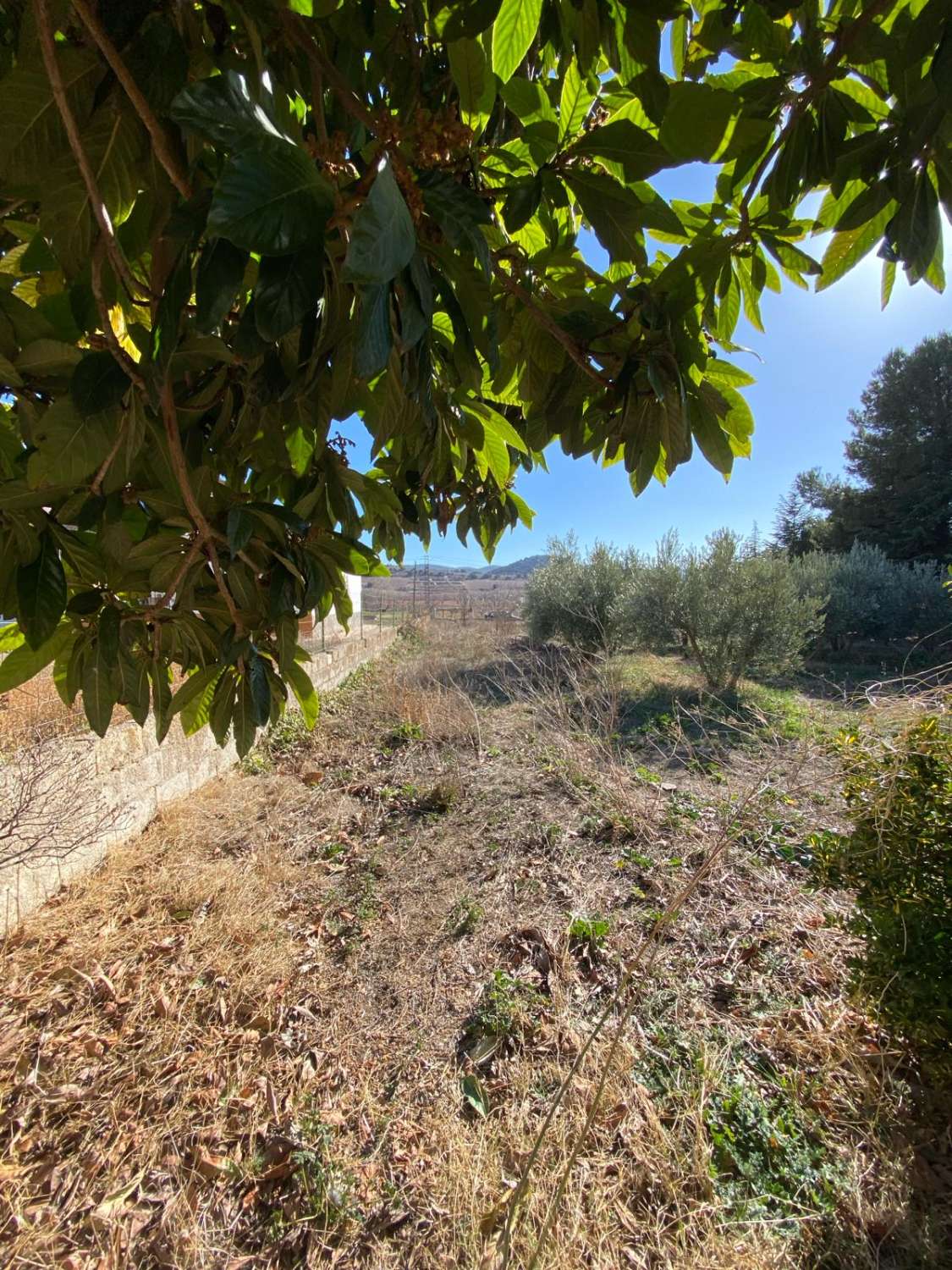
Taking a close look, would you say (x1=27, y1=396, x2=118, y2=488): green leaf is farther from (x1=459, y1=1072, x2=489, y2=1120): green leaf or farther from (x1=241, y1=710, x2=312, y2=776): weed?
(x1=241, y1=710, x2=312, y2=776): weed

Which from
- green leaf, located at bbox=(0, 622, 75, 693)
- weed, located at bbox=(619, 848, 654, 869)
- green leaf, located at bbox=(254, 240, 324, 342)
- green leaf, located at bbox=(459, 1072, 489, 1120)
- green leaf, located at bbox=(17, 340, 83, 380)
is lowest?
green leaf, located at bbox=(459, 1072, 489, 1120)

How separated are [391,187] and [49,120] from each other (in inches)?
17.0

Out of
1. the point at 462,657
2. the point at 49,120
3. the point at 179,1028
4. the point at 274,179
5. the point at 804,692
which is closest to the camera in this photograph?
the point at 274,179

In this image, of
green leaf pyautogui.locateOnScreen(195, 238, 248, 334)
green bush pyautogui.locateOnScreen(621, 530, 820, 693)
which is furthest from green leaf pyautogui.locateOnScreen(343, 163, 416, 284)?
green bush pyautogui.locateOnScreen(621, 530, 820, 693)

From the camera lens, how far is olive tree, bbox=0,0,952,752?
409mm

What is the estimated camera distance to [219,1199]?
1435mm

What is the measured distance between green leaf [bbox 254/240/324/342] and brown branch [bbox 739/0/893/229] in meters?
0.58

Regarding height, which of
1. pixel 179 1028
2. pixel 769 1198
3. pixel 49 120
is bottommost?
pixel 769 1198

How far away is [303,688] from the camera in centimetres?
98

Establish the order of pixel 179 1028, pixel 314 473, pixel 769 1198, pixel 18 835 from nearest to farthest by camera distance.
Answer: pixel 314 473, pixel 769 1198, pixel 179 1028, pixel 18 835

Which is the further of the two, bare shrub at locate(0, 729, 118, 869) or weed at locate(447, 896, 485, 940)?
weed at locate(447, 896, 485, 940)

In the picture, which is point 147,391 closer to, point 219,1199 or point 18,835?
point 219,1199

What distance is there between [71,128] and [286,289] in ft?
0.91

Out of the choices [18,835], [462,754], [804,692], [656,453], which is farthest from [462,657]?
[656,453]
